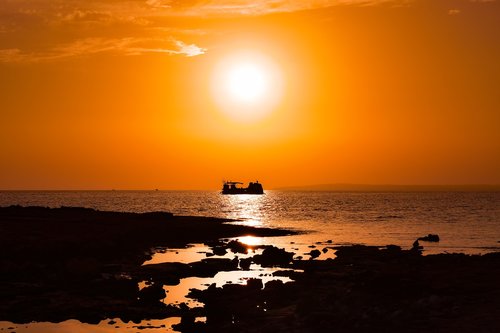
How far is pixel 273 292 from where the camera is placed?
26609 millimetres

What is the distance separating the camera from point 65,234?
50.8m

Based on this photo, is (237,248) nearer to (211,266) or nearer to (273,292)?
(211,266)

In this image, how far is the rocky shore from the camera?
2105 cm

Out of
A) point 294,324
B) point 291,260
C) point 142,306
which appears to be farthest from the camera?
point 291,260

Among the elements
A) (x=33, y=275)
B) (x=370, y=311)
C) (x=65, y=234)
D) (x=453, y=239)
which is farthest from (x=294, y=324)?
(x=453, y=239)

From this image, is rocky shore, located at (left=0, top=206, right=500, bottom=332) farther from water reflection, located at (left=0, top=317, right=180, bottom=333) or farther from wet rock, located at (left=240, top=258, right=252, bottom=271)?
water reflection, located at (left=0, top=317, right=180, bottom=333)

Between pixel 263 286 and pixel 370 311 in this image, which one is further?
pixel 263 286

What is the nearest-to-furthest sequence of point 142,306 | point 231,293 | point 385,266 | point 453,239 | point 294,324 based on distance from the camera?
point 294,324, point 142,306, point 231,293, point 385,266, point 453,239

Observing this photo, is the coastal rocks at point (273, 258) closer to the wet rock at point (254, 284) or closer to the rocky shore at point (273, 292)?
the rocky shore at point (273, 292)

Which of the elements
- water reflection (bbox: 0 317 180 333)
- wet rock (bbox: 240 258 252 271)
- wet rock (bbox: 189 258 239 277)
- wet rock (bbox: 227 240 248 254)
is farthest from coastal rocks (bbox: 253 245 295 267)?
water reflection (bbox: 0 317 180 333)

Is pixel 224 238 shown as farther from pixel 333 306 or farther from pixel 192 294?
pixel 333 306

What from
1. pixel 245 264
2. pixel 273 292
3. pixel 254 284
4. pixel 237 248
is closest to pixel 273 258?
pixel 245 264

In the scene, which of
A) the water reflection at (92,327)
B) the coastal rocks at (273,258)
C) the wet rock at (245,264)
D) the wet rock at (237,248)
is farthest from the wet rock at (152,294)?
the wet rock at (237,248)

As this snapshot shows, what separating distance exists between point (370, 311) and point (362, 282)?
7.14 m
